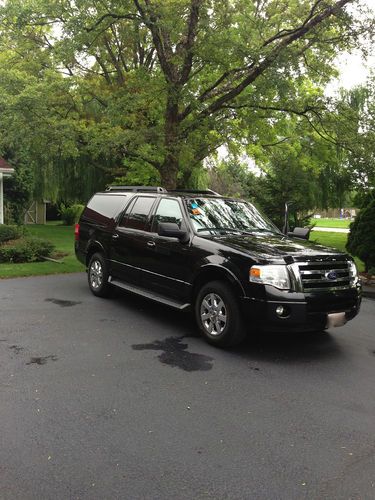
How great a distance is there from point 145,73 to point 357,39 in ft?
17.9

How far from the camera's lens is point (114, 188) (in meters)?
8.11

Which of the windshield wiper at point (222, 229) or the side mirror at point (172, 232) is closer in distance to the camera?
the side mirror at point (172, 232)

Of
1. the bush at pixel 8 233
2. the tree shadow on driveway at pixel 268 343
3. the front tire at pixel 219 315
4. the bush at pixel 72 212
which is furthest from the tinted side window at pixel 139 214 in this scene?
the bush at pixel 72 212

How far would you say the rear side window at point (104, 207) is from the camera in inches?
300

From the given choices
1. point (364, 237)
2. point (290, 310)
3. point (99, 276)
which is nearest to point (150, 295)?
point (99, 276)

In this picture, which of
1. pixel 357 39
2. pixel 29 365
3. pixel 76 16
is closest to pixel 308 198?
pixel 357 39

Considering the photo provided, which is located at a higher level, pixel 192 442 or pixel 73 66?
pixel 73 66

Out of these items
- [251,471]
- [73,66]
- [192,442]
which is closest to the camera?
[251,471]

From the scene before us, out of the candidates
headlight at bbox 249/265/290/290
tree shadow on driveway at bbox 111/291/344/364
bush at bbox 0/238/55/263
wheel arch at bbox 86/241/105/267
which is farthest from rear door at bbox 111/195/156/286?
bush at bbox 0/238/55/263

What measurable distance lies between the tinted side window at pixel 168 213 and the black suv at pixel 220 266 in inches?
0.7

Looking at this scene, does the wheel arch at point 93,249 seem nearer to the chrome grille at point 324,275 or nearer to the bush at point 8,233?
the chrome grille at point 324,275

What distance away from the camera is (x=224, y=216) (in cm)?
651

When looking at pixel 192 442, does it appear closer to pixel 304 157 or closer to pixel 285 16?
pixel 285 16

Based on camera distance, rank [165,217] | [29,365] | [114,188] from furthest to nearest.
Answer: [114,188] → [165,217] → [29,365]
